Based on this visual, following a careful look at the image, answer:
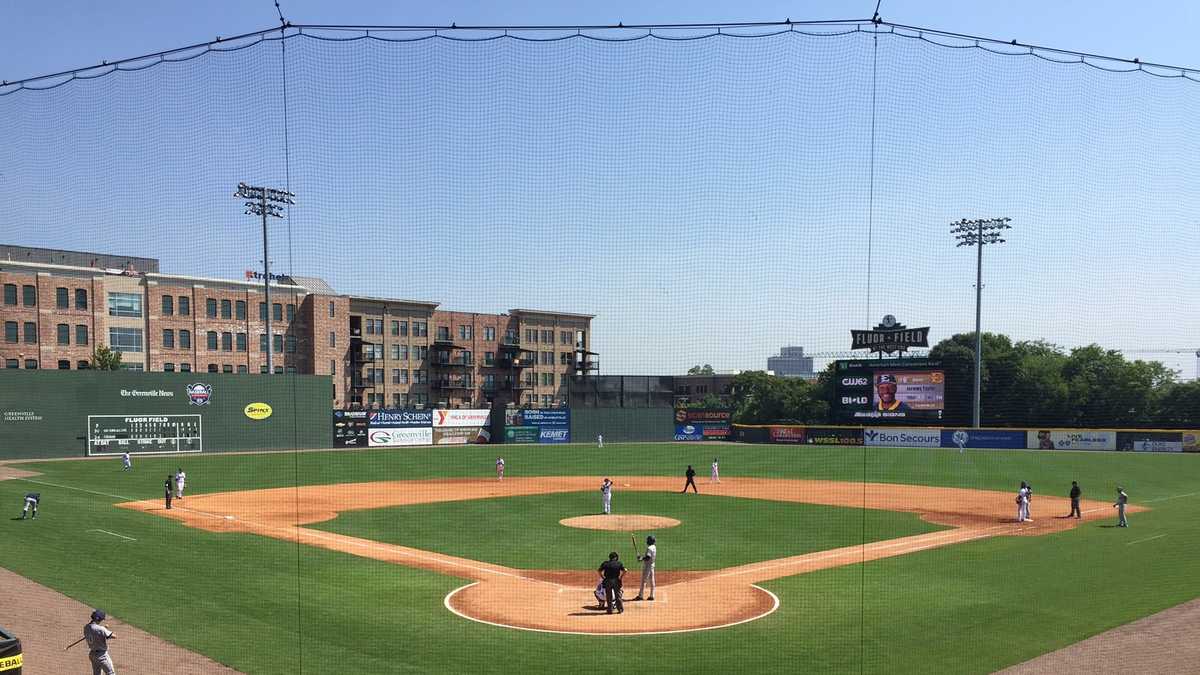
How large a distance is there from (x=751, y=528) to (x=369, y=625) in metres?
13.3

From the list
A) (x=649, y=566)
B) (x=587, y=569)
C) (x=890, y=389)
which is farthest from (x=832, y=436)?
(x=649, y=566)

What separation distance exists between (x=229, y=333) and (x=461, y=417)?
16948 millimetres

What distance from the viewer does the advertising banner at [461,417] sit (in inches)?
2200

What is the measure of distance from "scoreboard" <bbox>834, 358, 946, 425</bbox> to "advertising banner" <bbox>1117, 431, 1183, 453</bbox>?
534 inches

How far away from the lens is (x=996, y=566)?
17703mm

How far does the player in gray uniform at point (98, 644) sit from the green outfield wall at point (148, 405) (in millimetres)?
29997

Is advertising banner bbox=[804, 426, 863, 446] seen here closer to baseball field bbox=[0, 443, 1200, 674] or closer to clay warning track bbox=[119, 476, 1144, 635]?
clay warning track bbox=[119, 476, 1144, 635]

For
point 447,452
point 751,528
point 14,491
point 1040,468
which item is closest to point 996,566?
point 751,528

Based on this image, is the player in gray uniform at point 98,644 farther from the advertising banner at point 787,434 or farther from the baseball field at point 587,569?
the advertising banner at point 787,434

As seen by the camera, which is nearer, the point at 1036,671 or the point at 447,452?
the point at 1036,671

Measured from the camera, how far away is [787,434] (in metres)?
58.9

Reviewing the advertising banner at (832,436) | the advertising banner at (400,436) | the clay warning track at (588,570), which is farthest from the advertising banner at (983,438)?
the advertising banner at (400,436)

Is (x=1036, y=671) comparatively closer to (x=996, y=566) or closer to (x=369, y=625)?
(x=996, y=566)

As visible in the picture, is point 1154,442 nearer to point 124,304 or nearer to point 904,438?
point 904,438
